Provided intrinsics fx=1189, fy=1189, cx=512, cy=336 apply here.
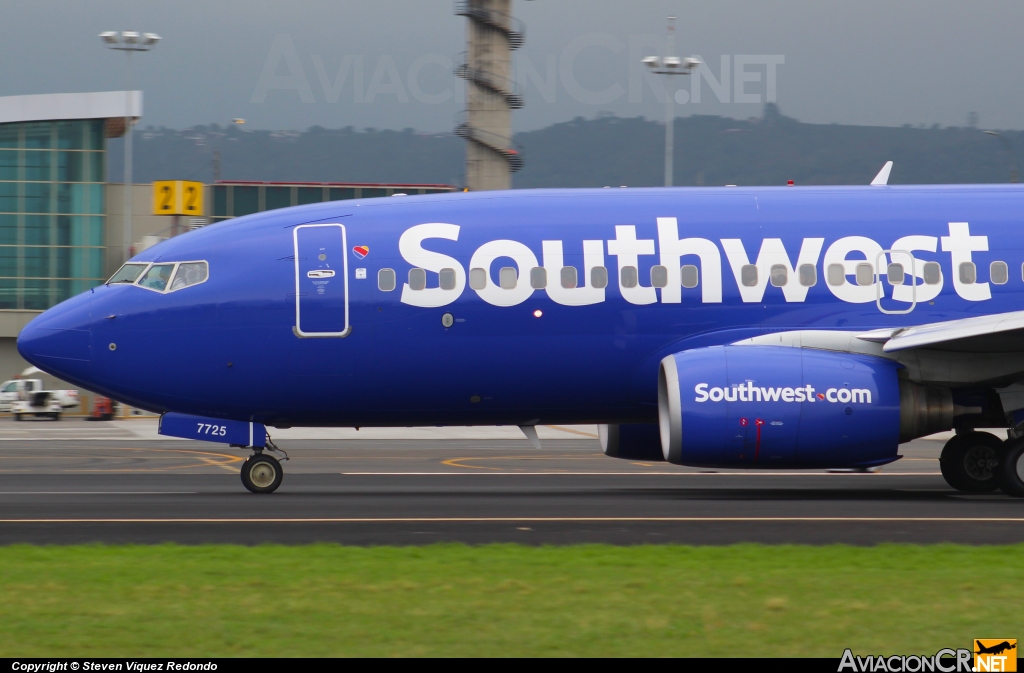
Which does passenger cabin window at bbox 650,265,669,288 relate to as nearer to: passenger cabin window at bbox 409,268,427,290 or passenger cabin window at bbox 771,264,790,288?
passenger cabin window at bbox 771,264,790,288

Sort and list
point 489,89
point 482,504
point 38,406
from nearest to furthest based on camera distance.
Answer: point 482,504 → point 38,406 → point 489,89

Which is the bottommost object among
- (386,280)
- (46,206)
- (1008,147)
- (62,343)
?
(62,343)

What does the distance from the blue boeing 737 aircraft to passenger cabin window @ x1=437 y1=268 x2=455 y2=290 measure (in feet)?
0.10

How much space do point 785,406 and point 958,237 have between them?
153 inches

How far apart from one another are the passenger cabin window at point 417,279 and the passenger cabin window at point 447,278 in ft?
0.69

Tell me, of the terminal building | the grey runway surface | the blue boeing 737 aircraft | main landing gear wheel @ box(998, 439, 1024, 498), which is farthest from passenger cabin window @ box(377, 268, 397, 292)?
the terminal building

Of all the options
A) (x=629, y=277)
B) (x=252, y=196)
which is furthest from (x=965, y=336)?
(x=252, y=196)

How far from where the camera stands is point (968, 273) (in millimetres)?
16359

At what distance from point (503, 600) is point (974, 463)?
36.2 feet

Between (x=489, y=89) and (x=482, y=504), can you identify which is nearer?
(x=482, y=504)

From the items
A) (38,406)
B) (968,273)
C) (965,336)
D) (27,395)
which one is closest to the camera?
(965,336)

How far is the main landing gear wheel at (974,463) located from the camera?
1702cm

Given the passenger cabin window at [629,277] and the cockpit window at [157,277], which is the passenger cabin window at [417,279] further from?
the cockpit window at [157,277]

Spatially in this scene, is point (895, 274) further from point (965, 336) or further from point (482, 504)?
point (482, 504)
